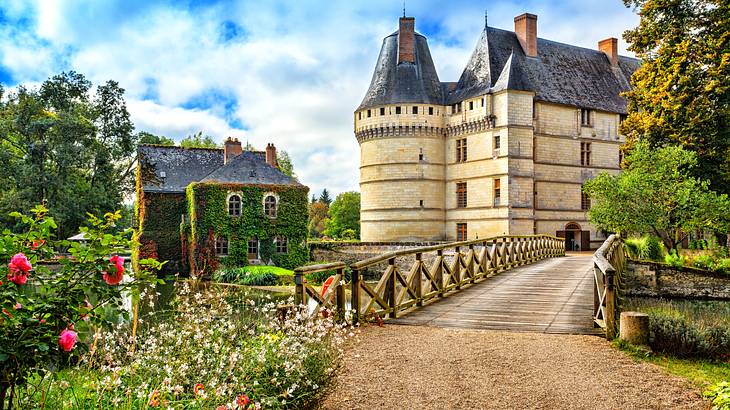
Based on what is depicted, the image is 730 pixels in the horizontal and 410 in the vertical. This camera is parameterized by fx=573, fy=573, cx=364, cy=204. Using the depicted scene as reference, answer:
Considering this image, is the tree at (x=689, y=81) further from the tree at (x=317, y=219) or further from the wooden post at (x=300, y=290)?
the tree at (x=317, y=219)

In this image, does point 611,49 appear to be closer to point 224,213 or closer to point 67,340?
point 224,213

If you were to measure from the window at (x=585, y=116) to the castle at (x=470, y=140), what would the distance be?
66 millimetres

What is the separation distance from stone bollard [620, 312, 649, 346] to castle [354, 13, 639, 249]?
1092 inches

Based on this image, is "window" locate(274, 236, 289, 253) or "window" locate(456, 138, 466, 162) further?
"window" locate(456, 138, 466, 162)

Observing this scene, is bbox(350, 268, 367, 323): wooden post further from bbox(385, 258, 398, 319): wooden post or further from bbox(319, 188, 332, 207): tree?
bbox(319, 188, 332, 207): tree

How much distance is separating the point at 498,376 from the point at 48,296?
158 inches

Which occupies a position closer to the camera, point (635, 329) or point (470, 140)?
point (635, 329)

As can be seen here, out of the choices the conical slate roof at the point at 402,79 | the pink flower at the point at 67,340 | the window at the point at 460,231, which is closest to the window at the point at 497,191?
the window at the point at 460,231

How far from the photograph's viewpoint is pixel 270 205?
30.8 m

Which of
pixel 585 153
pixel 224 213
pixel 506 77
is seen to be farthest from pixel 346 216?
pixel 224 213

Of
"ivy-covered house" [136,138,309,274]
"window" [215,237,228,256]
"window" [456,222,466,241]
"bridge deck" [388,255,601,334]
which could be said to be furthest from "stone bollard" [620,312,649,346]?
"window" [456,222,466,241]

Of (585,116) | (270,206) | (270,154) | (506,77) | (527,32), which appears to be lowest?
(270,206)

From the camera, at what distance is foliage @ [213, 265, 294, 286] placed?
89.7 ft

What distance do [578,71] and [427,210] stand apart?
14.3m
